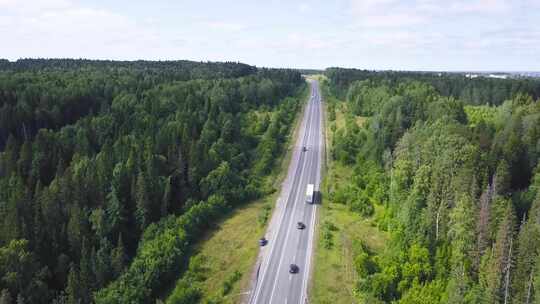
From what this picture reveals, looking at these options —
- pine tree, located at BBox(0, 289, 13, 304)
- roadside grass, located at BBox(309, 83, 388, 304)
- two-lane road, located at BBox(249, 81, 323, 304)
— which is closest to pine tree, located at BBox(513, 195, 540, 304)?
roadside grass, located at BBox(309, 83, 388, 304)

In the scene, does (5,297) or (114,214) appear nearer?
(5,297)

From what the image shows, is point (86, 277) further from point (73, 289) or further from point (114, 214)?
point (114, 214)

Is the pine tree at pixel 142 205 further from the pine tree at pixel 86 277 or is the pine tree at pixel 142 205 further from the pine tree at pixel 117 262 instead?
the pine tree at pixel 86 277

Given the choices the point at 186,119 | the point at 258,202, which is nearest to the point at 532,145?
the point at 258,202

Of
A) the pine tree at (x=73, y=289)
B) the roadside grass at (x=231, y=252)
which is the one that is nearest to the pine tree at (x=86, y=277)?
the pine tree at (x=73, y=289)

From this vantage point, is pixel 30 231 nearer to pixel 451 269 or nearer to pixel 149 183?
pixel 149 183

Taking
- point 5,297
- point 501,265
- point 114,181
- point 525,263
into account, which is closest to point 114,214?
point 114,181

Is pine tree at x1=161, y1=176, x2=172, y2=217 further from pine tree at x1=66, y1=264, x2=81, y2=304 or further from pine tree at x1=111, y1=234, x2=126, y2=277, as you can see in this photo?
pine tree at x1=66, y1=264, x2=81, y2=304
